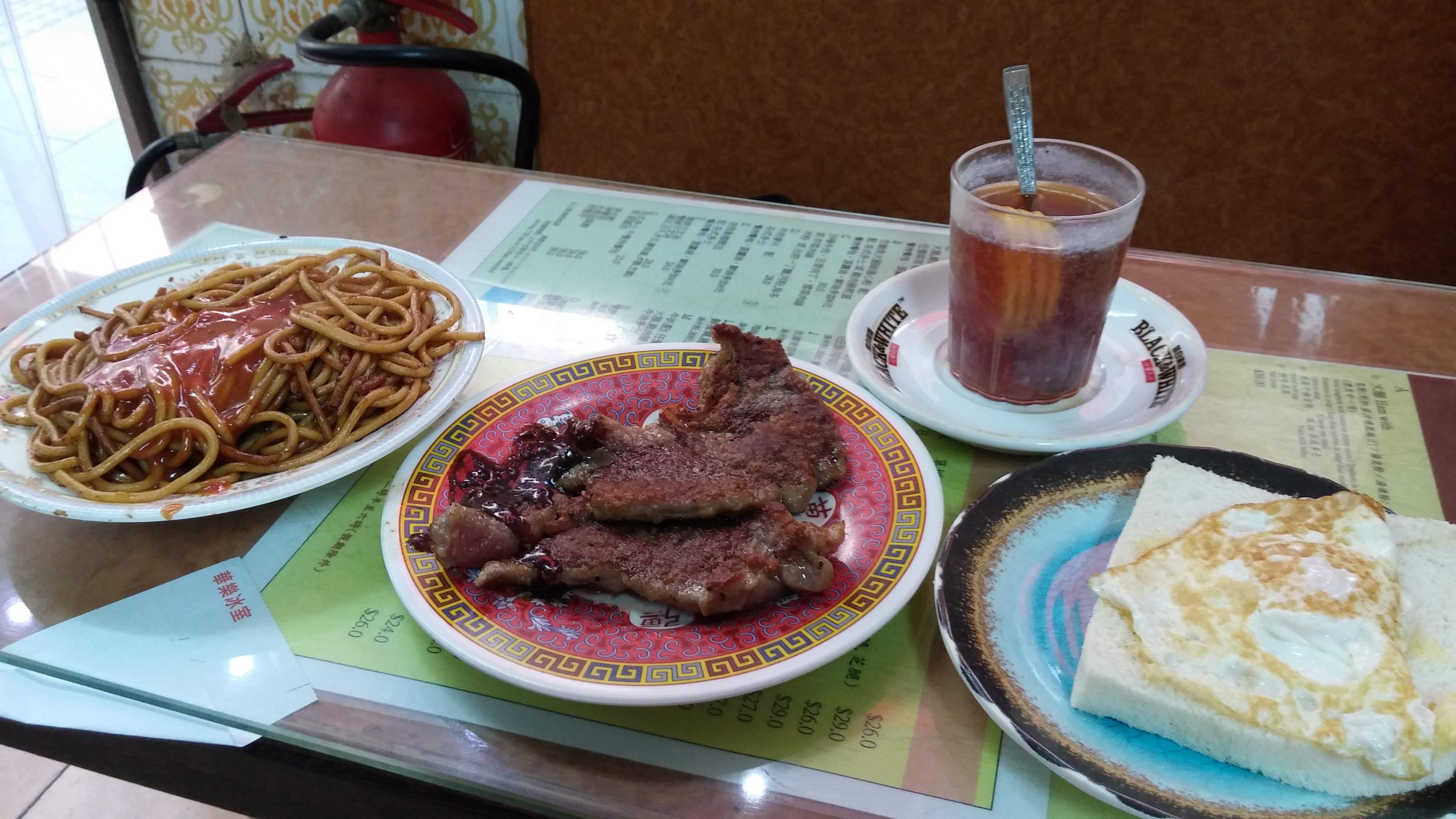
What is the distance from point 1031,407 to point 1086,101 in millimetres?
2134

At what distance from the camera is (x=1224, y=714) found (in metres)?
1.04

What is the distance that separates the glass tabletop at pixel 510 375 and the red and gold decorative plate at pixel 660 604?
10cm

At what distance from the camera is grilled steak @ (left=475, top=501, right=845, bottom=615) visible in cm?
124

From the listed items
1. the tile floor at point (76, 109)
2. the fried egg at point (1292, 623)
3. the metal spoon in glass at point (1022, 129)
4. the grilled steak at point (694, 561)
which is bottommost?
the tile floor at point (76, 109)

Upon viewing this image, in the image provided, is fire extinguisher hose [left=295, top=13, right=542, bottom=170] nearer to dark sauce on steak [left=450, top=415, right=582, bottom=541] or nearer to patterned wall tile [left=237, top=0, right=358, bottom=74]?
patterned wall tile [left=237, top=0, right=358, bottom=74]

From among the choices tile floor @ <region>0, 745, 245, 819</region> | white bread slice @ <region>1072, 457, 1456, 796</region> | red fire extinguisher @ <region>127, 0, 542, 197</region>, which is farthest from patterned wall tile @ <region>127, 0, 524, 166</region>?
white bread slice @ <region>1072, 457, 1456, 796</region>

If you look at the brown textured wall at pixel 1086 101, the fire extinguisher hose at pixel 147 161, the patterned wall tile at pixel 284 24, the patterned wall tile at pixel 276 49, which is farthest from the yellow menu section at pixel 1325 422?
the patterned wall tile at pixel 284 24

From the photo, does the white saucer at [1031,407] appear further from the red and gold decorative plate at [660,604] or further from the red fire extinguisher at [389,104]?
the red fire extinguisher at [389,104]

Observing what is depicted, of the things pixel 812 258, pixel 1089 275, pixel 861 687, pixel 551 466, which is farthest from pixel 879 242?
pixel 861 687

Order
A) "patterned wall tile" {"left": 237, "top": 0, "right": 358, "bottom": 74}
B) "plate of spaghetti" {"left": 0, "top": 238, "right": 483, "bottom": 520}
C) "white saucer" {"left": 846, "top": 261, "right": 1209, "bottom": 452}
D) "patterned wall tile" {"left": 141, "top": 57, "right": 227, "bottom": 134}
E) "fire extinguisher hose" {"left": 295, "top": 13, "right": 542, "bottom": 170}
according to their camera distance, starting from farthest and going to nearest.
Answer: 1. "patterned wall tile" {"left": 141, "top": 57, "right": 227, "bottom": 134}
2. "patterned wall tile" {"left": 237, "top": 0, "right": 358, "bottom": 74}
3. "fire extinguisher hose" {"left": 295, "top": 13, "right": 542, "bottom": 170}
4. "white saucer" {"left": 846, "top": 261, "right": 1209, "bottom": 452}
5. "plate of spaghetti" {"left": 0, "top": 238, "right": 483, "bottom": 520}

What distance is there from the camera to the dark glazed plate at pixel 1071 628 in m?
1.00

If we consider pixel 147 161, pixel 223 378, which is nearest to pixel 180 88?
pixel 147 161

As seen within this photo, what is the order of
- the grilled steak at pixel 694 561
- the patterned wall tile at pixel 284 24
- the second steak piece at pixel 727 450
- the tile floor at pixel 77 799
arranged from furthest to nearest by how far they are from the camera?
the patterned wall tile at pixel 284 24 < the tile floor at pixel 77 799 < the second steak piece at pixel 727 450 < the grilled steak at pixel 694 561

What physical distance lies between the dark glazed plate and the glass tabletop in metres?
0.10
